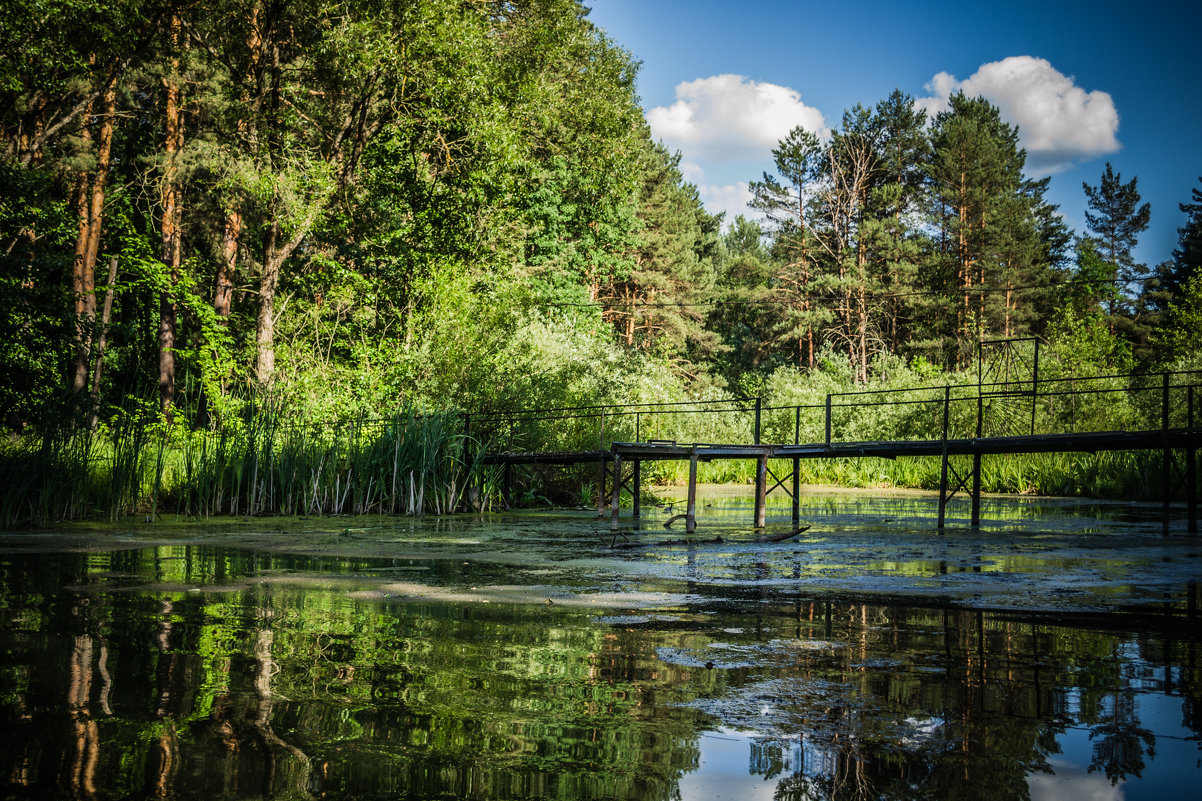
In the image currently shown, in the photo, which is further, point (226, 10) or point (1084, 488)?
point (1084, 488)

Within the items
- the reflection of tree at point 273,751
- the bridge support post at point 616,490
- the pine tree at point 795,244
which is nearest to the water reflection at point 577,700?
the reflection of tree at point 273,751

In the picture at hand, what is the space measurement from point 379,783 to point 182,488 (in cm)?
1136

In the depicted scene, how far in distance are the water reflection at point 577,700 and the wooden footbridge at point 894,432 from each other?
7.45 m

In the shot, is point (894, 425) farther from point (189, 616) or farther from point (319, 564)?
point (189, 616)

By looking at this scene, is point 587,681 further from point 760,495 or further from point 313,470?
point 313,470

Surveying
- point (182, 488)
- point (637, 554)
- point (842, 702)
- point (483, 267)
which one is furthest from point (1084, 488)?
point (842, 702)

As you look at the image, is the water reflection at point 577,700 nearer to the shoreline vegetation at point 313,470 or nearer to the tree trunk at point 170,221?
the shoreline vegetation at point 313,470

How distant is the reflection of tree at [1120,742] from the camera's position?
256cm

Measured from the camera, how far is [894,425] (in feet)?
91.7

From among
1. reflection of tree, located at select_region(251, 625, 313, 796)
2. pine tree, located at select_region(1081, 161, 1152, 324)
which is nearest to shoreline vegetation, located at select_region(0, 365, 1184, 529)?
reflection of tree, located at select_region(251, 625, 313, 796)

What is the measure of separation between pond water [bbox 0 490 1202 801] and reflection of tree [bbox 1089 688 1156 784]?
0.01 meters

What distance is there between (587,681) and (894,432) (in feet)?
86.2

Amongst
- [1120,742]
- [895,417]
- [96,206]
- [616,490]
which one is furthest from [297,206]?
[895,417]

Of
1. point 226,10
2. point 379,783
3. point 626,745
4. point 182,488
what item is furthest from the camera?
point 226,10
